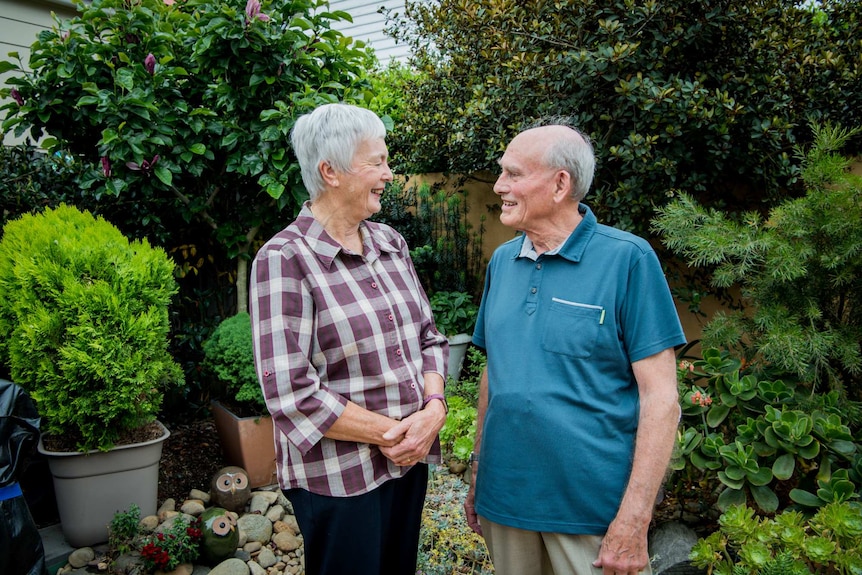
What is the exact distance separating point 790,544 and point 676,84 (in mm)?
2517

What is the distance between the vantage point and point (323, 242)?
5.77ft

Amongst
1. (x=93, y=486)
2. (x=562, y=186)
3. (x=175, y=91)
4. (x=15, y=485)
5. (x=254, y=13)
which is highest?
(x=254, y=13)

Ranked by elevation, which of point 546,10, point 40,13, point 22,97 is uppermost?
point 40,13

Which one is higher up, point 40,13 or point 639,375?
point 40,13

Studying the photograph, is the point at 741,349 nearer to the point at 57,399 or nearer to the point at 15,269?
the point at 57,399

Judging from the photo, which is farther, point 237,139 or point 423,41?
point 423,41

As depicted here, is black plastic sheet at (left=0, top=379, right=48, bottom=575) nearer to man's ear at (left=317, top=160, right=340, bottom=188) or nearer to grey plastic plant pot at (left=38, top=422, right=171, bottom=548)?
grey plastic plant pot at (left=38, top=422, right=171, bottom=548)

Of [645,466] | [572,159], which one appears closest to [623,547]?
[645,466]

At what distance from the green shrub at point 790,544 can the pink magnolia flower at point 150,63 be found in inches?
146

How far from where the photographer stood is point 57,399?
2.73m

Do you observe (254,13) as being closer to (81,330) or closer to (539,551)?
(81,330)

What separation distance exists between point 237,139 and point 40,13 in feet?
8.89

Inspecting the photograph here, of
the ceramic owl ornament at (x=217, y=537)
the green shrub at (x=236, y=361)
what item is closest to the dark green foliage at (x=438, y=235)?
the green shrub at (x=236, y=361)

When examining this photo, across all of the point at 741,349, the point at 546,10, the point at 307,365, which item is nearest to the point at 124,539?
the point at 307,365
